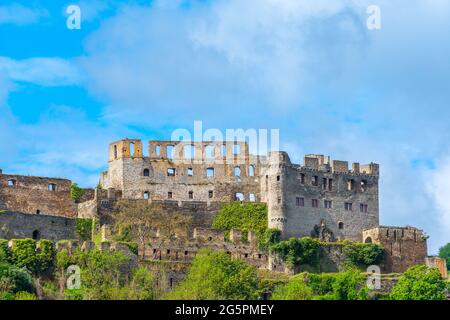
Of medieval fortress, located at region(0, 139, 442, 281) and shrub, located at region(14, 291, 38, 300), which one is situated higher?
medieval fortress, located at region(0, 139, 442, 281)

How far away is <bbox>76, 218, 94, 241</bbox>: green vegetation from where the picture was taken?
10194 cm

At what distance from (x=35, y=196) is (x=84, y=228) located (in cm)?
465

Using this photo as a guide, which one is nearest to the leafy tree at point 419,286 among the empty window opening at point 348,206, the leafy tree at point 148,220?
the empty window opening at point 348,206

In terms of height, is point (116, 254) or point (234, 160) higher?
point (234, 160)

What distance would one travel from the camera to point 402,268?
10369 cm

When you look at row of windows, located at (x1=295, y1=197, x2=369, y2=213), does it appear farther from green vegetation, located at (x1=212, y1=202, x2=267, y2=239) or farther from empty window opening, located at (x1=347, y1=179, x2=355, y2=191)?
green vegetation, located at (x1=212, y1=202, x2=267, y2=239)

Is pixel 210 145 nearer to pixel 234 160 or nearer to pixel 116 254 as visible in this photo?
pixel 234 160

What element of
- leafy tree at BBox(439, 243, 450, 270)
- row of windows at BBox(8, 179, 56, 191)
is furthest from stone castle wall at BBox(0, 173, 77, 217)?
leafy tree at BBox(439, 243, 450, 270)

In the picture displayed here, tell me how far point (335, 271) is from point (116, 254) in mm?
14100

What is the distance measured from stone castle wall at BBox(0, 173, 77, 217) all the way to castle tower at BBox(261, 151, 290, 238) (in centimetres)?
1173

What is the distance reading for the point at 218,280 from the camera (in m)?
93.8

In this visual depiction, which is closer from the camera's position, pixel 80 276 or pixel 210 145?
pixel 80 276

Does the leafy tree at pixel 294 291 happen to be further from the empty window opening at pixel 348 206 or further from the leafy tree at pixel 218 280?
the empty window opening at pixel 348 206
